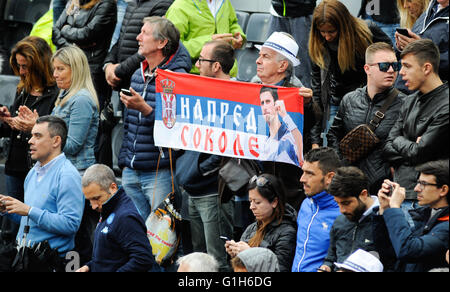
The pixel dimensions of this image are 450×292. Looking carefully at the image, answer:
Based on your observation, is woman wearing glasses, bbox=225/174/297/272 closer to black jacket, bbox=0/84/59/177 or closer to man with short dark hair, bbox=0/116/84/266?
man with short dark hair, bbox=0/116/84/266

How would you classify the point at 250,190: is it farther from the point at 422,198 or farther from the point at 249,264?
the point at 422,198

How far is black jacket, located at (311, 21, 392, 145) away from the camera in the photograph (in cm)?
834

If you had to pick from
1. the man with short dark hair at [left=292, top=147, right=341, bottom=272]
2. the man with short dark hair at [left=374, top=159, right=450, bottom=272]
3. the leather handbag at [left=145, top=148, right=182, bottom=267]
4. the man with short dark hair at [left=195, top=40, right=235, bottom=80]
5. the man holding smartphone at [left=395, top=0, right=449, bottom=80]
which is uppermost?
the man holding smartphone at [left=395, top=0, right=449, bottom=80]

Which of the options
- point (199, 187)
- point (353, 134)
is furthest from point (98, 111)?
point (353, 134)

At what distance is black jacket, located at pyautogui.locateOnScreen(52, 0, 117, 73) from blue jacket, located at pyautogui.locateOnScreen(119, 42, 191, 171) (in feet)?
4.57

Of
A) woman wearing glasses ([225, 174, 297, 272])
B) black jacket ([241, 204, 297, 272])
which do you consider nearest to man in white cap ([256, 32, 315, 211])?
woman wearing glasses ([225, 174, 297, 272])

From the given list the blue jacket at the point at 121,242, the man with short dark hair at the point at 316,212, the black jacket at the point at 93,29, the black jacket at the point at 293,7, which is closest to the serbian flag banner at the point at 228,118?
the man with short dark hair at the point at 316,212

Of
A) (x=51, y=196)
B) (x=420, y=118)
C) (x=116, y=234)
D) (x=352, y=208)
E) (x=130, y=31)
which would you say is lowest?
(x=51, y=196)

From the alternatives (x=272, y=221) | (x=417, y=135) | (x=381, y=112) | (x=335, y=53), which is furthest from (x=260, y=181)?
Answer: (x=335, y=53)

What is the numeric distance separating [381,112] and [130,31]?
3.32 metres

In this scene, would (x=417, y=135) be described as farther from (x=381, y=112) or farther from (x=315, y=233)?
(x=315, y=233)

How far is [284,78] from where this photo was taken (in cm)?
800

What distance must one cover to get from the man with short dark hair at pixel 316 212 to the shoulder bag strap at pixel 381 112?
476 millimetres
